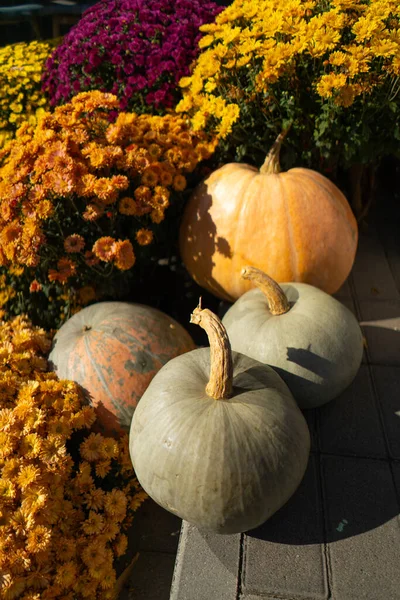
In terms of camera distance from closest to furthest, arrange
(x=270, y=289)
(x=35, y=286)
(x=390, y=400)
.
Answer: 1. (x=270, y=289)
2. (x=390, y=400)
3. (x=35, y=286)

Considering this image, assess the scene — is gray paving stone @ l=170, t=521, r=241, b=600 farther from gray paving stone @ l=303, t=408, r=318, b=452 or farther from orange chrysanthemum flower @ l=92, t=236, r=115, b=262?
orange chrysanthemum flower @ l=92, t=236, r=115, b=262

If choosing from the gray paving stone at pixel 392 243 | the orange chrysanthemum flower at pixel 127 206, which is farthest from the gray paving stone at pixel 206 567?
the gray paving stone at pixel 392 243

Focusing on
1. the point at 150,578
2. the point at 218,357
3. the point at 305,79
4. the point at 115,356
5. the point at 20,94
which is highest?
the point at 305,79

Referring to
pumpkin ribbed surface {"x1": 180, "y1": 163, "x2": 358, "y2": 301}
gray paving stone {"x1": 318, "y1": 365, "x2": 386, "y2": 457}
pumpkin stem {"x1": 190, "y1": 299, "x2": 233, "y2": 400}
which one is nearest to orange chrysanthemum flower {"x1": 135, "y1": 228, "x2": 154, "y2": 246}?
pumpkin ribbed surface {"x1": 180, "y1": 163, "x2": 358, "y2": 301}

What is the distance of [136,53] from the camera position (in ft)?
10.5

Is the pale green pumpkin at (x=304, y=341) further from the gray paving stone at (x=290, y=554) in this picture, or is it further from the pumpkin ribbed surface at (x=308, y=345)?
the gray paving stone at (x=290, y=554)

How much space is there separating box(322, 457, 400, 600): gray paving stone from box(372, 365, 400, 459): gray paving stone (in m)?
0.13

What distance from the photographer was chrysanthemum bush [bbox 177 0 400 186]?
249 centimetres

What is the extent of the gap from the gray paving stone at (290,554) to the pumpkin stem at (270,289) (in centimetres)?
72

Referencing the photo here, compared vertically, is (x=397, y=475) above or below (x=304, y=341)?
below

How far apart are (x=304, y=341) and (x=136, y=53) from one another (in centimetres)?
223

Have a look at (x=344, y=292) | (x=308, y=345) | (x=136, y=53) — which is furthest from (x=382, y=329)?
(x=136, y=53)

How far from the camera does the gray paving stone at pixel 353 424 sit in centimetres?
205

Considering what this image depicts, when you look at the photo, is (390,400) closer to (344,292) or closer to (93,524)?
(344,292)
